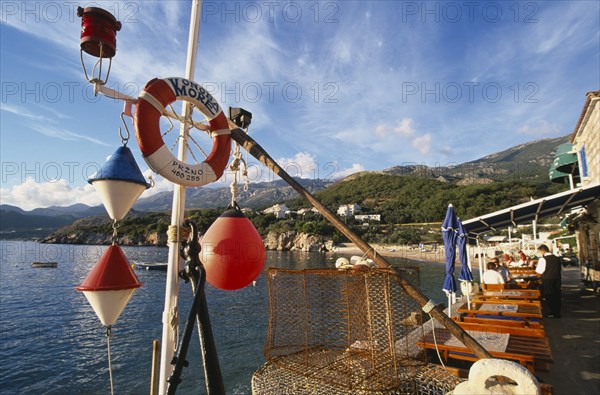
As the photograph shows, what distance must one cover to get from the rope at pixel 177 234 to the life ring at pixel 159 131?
0.32 metres

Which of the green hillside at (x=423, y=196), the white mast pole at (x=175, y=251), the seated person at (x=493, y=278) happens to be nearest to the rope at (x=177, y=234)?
the white mast pole at (x=175, y=251)

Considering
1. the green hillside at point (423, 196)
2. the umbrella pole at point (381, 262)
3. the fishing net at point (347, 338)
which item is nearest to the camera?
the umbrella pole at point (381, 262)

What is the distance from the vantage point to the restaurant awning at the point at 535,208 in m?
9.27

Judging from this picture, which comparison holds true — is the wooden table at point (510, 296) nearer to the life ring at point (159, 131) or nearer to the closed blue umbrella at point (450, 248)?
the closed blue umbrella at point (450, 248)

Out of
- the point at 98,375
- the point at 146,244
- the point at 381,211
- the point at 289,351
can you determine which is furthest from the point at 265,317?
the point at 146,244

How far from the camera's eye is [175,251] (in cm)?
228

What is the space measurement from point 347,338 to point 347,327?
132 mm

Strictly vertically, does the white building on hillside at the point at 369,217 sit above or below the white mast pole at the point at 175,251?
above

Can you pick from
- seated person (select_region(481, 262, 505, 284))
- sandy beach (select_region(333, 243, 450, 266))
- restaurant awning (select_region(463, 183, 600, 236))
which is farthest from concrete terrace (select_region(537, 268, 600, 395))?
sandy beach (select_region(333, 243, 450, 266))

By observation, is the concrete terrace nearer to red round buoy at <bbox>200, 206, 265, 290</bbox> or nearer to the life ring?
red round buoy at <bbox>200, 206, 265, 290</bbox>

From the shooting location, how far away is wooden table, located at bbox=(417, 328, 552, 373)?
13.8ft

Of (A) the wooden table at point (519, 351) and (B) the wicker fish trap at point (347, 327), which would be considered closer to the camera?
(B) the wicker fish trap at point (347, 327)

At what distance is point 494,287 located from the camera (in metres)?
9.95

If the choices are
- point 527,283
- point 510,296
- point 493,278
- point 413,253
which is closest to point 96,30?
point 510,296
